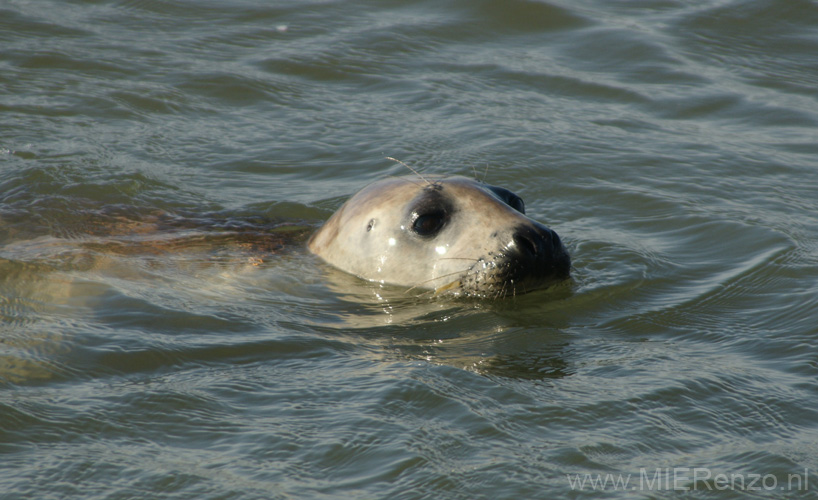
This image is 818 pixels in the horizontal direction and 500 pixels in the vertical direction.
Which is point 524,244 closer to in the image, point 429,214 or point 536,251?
point 536,251

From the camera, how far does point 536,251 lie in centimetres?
530

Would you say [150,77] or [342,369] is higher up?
[150,77]

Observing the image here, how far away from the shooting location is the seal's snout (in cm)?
529

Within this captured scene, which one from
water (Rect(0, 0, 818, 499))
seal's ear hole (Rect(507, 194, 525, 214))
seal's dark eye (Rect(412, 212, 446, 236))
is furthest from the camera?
seal's ear hole (Rect(507, 194, 525, 214))

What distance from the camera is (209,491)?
3.50 m

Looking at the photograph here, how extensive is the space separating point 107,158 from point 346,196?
2.00m

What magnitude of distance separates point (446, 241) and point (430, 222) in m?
0.14

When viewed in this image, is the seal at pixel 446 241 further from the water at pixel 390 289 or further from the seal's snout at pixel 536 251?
the water at pixel 390 289

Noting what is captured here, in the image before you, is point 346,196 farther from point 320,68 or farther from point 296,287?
point 320,68

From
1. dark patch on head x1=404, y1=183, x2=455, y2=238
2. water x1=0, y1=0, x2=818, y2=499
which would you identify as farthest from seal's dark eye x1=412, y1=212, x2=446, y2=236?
water x1=0, y1=0, x2=818, y2=499

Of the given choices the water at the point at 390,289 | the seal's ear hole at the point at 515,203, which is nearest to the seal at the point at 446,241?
the seal's ear hole at the point at 515,203

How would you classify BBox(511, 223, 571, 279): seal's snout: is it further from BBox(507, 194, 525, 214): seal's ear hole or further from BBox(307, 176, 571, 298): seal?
BBox(507, 194, 525, 214): seal's ear hole

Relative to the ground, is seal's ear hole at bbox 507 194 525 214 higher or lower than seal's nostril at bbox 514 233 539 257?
higher

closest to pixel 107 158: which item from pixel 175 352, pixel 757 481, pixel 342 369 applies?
pixel 175 352
